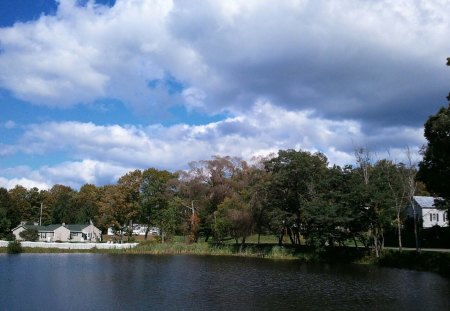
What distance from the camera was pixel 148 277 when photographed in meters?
35.6

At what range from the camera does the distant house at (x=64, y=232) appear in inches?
3607

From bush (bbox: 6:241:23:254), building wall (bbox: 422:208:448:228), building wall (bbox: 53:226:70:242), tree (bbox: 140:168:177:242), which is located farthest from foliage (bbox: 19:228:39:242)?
building wall (bbox: 422:208:448:228)

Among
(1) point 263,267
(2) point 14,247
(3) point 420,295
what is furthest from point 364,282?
(2) point 14,247

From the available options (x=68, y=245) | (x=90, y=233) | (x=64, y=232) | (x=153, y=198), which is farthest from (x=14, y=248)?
(x=90, y=233)

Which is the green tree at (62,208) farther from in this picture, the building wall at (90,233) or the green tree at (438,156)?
the green tree at (438,156)

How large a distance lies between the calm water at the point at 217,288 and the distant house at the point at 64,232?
52483mm

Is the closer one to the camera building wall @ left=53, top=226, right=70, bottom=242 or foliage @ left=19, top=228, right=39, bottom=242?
foliage @ left=19, top=228, right=39, bottom=242

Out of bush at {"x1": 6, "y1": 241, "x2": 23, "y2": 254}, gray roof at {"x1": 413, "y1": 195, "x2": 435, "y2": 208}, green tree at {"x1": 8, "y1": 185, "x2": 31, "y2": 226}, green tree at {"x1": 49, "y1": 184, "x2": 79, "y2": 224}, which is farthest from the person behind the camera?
green tree at {"x1": 49, "y1": 184, "x2": 79, "y2": 224}

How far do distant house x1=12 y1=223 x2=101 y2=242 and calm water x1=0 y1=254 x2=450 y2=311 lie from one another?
52.5 metres

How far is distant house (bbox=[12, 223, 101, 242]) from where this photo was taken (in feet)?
301

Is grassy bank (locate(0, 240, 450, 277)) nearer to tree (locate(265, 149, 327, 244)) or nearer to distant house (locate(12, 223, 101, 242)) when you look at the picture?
tree (locate(265, 149, 327, 244))

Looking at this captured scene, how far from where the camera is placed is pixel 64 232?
93875 mm

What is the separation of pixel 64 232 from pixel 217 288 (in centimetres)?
7277

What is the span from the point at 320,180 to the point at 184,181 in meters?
29.5
